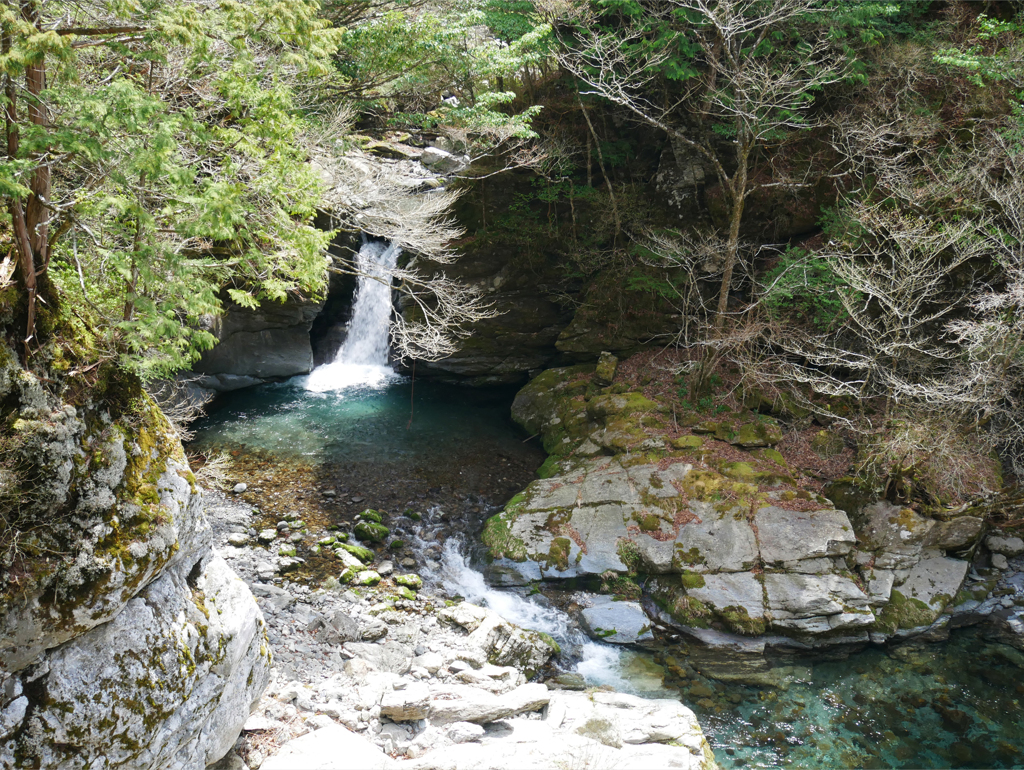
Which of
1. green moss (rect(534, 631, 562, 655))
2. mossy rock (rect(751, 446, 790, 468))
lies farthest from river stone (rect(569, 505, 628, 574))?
mossy rock (rect(751, 446, 790, 468))

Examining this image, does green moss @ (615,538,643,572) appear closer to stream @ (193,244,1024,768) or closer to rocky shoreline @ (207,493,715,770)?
stream @ (193,244,1024,768)

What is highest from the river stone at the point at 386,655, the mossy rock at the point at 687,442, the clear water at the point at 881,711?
the mossy rock at the point at 687,442

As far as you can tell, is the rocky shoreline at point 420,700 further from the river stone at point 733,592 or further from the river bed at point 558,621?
the river stone at point 733,592

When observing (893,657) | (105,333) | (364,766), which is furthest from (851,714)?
(105,333)

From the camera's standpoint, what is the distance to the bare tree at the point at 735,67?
10711 millimetres

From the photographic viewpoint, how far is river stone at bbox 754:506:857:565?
9930mm

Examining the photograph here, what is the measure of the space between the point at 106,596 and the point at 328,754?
2470 millimetres

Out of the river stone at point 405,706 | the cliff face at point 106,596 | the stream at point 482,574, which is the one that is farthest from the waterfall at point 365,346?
the cliff face at point 106,596

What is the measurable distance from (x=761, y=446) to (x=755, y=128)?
255 inches

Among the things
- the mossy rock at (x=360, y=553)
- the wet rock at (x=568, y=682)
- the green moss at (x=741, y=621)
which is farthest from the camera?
the mossy rock at (x=360, y=553)

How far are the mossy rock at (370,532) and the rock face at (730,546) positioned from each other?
1.98m

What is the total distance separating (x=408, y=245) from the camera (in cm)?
1211

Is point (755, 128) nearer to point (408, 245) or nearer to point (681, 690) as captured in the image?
point (408, 245)

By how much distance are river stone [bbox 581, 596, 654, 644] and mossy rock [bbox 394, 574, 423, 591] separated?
113 inches
